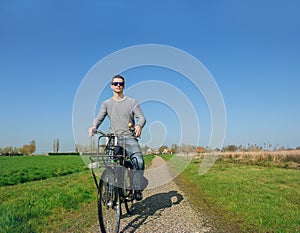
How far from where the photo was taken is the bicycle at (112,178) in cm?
532

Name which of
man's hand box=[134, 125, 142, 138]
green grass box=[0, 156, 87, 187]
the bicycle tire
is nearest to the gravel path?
the bicycle tire

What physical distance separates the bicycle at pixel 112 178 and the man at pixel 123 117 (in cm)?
17

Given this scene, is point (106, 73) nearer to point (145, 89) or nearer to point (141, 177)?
point (145, 89)

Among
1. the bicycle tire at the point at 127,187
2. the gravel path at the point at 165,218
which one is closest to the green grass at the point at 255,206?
the gravel path at the point at 165,218

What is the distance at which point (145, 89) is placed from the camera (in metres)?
9.90

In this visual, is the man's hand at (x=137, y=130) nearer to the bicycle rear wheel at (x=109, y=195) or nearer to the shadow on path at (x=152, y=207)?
the bicycle rear wheel at (x=109, y=195)

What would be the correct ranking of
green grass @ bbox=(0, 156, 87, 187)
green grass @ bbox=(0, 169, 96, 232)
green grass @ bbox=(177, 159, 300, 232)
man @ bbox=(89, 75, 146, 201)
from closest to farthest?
green grass @ bbox=(0, 169, 96, 232)
man @ bbox=(89, 75, 146, 201)
green grass @ bbox=(177, 159, 300, 232)
green grass @ bbox=(0, 156, 87, 187)

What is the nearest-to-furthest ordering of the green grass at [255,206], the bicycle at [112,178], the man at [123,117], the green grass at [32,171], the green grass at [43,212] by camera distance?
the bicycle at [112,178] < the green grass at [43,212] < the man at [123,117] < the green grass at [255,206] < the green grass at [32,171]

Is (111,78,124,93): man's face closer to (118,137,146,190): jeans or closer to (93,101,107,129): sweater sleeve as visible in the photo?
(93,101,107,129): sweater sleeve

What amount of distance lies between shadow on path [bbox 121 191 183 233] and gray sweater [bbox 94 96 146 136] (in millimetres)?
1870

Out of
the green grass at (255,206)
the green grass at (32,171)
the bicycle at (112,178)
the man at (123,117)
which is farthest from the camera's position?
the green grass at (32,171)

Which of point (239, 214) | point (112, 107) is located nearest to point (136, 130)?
point (112, 107)

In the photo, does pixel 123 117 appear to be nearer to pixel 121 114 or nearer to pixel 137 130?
pixel 121 114

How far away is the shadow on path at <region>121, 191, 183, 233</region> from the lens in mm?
6168
